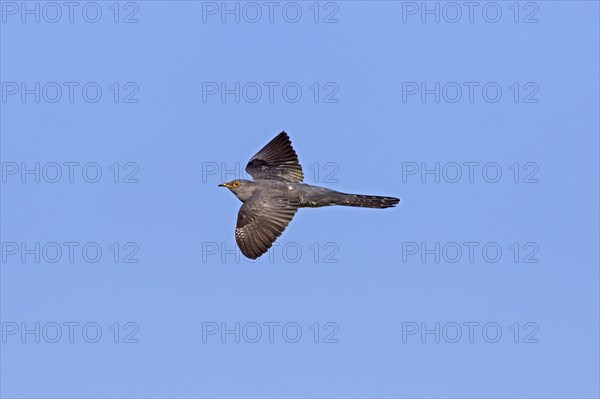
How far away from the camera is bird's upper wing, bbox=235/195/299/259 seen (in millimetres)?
26734

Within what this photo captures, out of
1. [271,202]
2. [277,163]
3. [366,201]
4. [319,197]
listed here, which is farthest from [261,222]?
[277,163]

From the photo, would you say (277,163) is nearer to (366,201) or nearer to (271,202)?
(271,202)

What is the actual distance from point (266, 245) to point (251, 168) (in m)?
5.18

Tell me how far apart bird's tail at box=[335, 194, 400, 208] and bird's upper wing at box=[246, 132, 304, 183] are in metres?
2.87

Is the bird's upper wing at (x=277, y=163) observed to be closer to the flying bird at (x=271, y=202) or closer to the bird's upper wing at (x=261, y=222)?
the flying bird at (x=271, y=202)

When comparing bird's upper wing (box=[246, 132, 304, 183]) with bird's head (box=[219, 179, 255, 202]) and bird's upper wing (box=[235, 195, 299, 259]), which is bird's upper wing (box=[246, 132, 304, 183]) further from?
bird's upper wing (box=[235, 195, 299, 259])

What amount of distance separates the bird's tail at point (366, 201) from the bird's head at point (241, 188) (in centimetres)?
217

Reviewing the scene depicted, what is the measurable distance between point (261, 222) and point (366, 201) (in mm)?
2641

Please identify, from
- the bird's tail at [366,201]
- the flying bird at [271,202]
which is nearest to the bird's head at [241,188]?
the flying bird at [271,202]

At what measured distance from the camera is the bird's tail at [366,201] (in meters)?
28.1

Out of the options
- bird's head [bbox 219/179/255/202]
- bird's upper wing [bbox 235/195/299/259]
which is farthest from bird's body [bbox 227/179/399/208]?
bird's upper wing [bbox 235/195/299/259]

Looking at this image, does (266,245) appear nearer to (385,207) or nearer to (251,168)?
(385,207)

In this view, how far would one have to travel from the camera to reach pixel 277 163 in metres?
31.5

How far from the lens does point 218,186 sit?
29.7 metres
